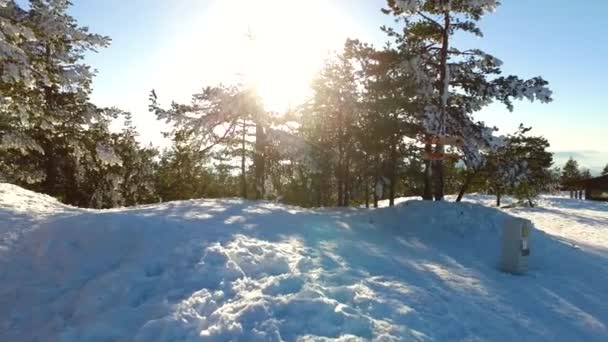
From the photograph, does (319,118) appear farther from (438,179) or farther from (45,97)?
(45,97)

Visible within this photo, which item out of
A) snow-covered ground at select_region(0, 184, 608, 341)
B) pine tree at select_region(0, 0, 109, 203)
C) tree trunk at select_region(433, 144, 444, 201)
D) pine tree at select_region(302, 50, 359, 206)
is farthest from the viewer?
pine tree at select_region(302, 50, 359, 206)

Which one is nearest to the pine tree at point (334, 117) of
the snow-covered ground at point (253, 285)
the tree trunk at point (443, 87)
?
the tree trunk at point (443, 87)

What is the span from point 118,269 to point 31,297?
1182 millimetres

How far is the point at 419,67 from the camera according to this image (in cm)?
1705

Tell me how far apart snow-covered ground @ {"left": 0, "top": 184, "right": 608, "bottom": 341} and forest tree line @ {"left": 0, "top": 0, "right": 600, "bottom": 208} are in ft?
22.6

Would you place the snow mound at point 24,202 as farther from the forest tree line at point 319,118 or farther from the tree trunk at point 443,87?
the tree trunk at point 443,87

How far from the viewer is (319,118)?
1013 inches

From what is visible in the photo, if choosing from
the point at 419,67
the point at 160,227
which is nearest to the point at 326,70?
the point at 419,67

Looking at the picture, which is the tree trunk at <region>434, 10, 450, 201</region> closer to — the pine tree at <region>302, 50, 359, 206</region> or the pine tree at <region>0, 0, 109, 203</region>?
the pine tree at <region>302, 50, 359, 206</region>

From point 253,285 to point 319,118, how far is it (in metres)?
20.0

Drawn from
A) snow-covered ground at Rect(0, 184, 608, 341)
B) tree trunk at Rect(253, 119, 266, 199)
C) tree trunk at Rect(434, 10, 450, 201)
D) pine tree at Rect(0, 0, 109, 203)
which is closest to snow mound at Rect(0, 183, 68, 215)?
snow-covered ground at Rect(0, 184, 608, 341)

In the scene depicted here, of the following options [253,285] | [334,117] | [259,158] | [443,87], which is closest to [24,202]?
[253,285]

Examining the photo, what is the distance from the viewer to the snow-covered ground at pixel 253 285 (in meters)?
5.45

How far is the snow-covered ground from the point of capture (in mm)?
5445
